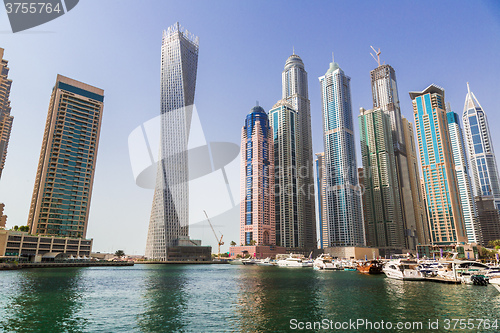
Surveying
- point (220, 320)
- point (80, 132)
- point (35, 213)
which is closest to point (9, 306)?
point (220, 320)

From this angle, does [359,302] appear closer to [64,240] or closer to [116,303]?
[116,303]

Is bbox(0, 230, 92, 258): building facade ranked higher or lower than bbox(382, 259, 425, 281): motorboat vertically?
higher

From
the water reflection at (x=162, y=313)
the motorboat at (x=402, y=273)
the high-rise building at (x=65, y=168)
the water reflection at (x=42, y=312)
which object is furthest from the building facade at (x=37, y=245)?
the motorboat at (x=402, y=273)

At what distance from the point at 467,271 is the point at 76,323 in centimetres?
9428

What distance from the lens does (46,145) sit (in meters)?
182

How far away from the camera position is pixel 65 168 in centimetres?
18475

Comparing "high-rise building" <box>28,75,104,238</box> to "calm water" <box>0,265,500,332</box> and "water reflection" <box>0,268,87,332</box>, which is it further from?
"water reflection" <box>0,268,87,332</box>

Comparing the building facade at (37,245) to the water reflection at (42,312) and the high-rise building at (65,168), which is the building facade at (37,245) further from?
the water reflection at (42,312)

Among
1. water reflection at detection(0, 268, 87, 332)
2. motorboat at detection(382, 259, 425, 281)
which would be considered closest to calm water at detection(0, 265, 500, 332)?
water reflection at detection(0, 268, 87, 332)

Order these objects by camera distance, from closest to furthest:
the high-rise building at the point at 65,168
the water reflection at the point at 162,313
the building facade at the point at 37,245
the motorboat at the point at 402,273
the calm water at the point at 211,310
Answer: the water reflection at the point at 162,313
the calm water at the point at 211,310
the motorboat at the point at 402,273
the building facade at the point at 37,245
the high-rise building at the point at 65,168

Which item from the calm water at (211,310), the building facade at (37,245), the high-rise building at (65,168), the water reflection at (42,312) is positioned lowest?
the calm water at (211,310)

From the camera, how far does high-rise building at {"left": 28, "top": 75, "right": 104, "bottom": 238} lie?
176 meters

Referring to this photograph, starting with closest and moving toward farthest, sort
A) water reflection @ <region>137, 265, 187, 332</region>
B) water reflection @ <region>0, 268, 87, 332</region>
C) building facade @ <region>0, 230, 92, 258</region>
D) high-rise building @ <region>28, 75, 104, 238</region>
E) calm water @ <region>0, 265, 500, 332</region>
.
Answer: water reflection @ <region>0, 268, 87, 332</region>
water reflection @ <region>137, 265, 187, 332</region>
calm water @ <region>0, 265, 500, 332</region>
building facade @ <region>0, 230, 92, 258</region>
high-rise building @ <region>28, 75, 104, 238</region>

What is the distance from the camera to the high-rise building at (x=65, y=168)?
577 feet
